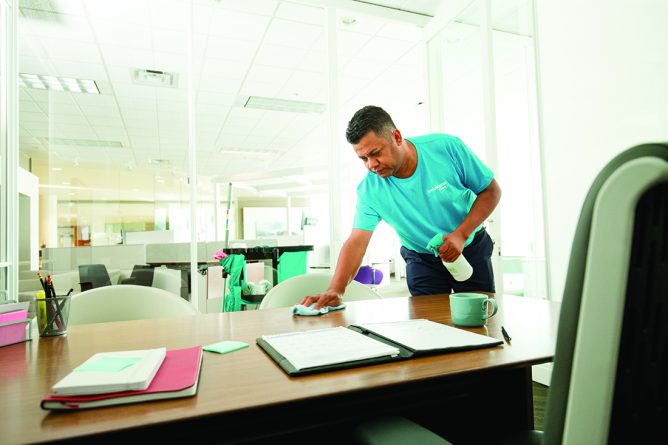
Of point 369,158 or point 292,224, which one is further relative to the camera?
point 292,224

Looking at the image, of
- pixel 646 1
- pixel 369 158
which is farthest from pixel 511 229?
pixel 369 158

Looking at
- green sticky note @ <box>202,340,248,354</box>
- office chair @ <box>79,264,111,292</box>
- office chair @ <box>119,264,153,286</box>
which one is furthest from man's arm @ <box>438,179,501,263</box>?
office chair @ <box>79,264,111,292</box>

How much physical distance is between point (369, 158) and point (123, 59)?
3.88 metres

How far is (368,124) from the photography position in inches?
68.5

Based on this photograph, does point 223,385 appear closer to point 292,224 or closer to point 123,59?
point 123,59

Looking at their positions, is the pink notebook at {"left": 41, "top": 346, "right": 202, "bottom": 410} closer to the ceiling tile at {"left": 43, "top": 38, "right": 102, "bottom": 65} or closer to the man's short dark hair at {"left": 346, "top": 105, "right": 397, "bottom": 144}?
the man's short dark hair at {"left": 346, "top": 105, "right": 397, "bottom": 144}

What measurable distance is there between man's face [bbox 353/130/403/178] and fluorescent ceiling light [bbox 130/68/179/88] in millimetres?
3873

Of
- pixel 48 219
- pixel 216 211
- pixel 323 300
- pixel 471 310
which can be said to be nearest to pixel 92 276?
pixel 48 219

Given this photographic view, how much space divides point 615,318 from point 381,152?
1479 millimetres

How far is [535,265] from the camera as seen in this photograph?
3.09 metres

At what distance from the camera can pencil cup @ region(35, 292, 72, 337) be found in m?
1.07

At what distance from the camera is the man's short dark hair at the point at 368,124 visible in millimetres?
1741

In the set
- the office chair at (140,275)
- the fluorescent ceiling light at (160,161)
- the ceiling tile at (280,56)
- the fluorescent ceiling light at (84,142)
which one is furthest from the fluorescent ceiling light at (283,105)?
the fluorescent ceiling light at (160,161)

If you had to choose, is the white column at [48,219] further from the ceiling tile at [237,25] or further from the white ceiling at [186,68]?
the ceiling tile at [237,25]
